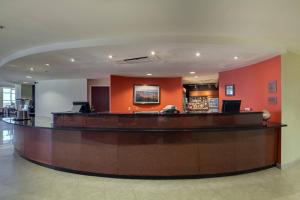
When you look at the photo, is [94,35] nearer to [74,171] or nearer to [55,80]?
[74,171]

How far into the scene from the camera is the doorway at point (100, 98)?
9.76m

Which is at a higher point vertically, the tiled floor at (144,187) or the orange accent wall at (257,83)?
the orange accent wall at (257,83)

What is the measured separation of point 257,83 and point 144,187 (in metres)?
3.85

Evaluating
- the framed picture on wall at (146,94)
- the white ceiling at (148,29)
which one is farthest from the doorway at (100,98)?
the white ceiling at (148,29)

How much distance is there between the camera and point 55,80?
10.4 m

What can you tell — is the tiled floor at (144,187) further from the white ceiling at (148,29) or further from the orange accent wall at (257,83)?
the white ceiling at (148,29)

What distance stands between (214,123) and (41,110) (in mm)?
9930

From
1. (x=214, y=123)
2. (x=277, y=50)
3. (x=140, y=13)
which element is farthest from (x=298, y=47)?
(x=140, y=13)

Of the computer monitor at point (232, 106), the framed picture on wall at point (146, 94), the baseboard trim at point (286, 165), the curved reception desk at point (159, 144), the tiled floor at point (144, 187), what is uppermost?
the framed picture on wall at point (146, 94)

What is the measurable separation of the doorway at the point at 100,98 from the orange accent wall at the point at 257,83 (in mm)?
5291

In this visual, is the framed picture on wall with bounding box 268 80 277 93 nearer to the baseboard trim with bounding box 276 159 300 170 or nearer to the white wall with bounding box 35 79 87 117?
the baseboard trim with bounding box 276 159 300 170

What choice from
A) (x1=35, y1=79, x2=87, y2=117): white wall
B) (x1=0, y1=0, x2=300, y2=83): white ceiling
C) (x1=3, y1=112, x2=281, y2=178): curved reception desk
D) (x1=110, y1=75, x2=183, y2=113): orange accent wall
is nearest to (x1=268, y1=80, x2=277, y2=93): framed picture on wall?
(x1=0, y1=0, x2=300, y2=83): white ceiling

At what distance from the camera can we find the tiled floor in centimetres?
311

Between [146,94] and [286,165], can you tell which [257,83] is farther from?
[146,94]
